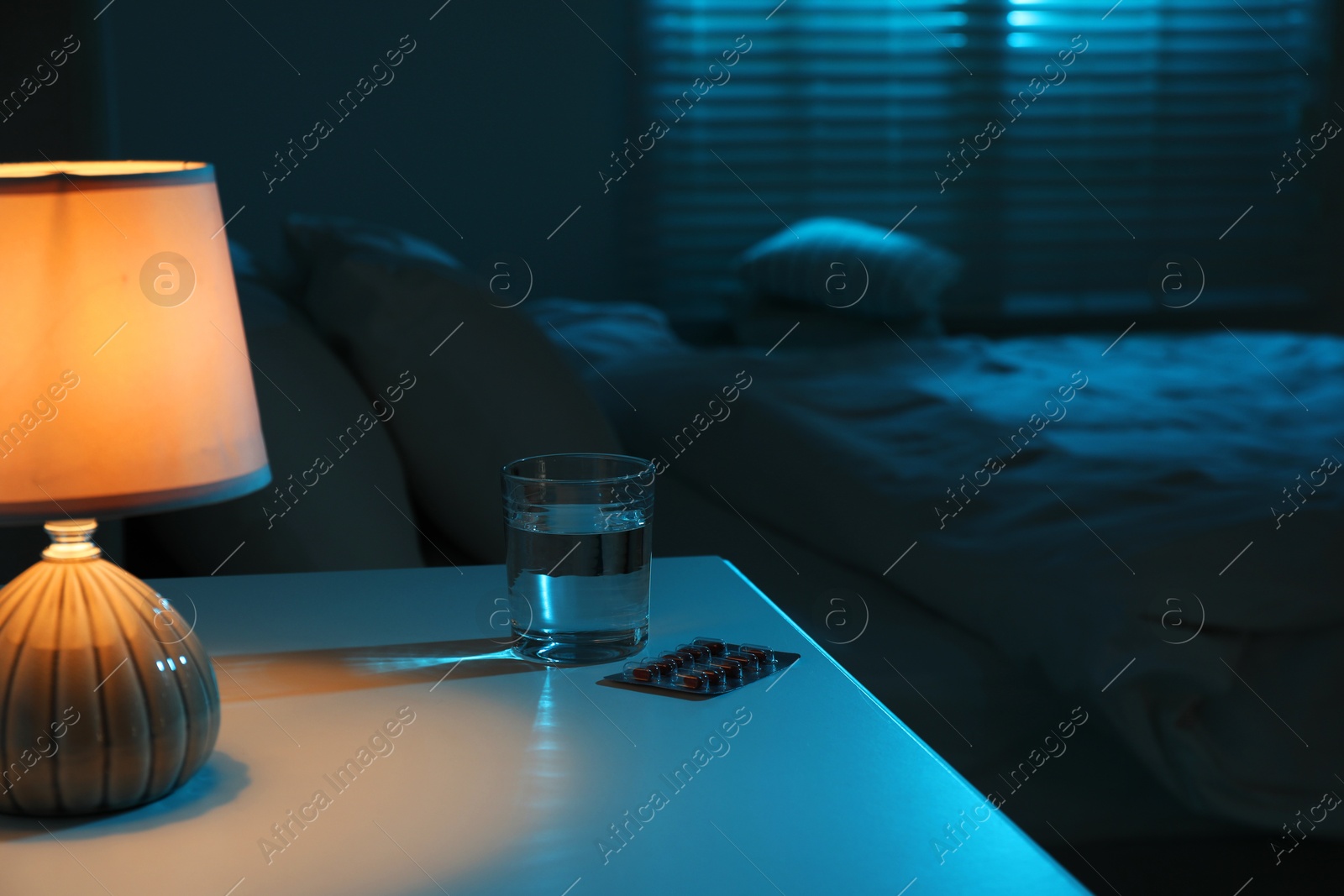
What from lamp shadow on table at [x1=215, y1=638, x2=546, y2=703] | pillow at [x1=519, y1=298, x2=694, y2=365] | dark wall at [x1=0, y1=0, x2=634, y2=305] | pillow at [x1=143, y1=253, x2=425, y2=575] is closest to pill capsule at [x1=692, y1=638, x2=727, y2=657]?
lamp shadow on table at [x1=215, y1=638, x2=546, y2=703]

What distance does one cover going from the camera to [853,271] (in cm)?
299

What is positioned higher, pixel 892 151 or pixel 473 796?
pixel 892 151

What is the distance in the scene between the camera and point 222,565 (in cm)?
121

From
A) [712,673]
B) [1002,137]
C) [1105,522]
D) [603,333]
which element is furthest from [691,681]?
[1002,137]

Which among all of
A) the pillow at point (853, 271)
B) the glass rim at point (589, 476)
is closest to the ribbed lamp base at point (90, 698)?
the glass rim at point (589, 476)

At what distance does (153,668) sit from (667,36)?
303 centimetres

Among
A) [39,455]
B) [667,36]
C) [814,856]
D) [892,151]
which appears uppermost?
[667,36]

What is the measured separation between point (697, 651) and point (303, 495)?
54 centimetres

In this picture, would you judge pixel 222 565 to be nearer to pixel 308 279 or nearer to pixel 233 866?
pixel 308 279

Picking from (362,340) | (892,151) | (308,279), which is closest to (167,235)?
(362,340)

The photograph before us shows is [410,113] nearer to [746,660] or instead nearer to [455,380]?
[455,380]

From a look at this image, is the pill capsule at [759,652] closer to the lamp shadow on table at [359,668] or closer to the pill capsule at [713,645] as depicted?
the pill capsule at [713,645]

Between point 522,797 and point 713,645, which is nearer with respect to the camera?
point 522,797

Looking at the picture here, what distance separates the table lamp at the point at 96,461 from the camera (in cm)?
58
